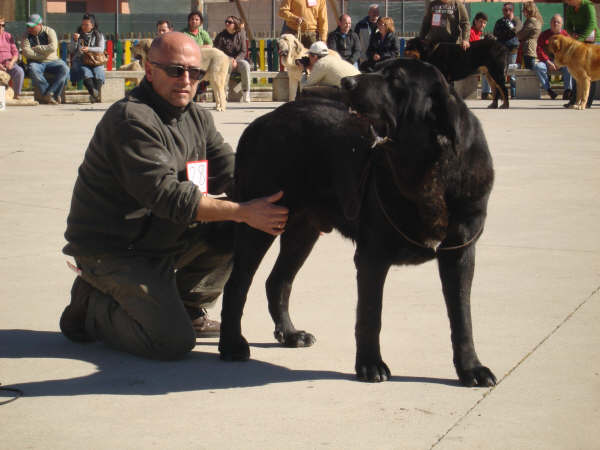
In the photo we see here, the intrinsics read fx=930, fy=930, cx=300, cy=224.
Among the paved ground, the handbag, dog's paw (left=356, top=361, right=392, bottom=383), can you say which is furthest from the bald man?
the handbag

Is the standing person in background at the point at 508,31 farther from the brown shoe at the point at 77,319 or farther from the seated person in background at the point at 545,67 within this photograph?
the brown shoe at the point at 77,319

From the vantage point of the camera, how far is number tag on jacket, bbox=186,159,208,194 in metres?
4.33

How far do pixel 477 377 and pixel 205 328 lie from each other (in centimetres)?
151

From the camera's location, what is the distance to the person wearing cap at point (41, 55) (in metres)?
18.9

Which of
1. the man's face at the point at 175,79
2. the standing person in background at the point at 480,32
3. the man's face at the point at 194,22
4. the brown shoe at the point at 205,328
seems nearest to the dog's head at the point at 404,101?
the man's face at the point at 175,79

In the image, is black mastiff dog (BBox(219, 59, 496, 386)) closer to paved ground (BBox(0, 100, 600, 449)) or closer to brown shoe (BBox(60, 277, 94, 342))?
paved ground (BBox(0, 100, 600, 449))

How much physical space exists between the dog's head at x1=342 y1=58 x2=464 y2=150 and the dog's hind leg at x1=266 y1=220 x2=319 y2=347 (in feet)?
4.04

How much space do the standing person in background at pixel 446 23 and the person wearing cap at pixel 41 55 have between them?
7475mm

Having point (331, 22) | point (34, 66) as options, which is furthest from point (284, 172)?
point (331, 22)

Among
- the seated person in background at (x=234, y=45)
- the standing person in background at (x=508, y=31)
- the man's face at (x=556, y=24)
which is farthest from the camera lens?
the standing person in background at (x=508, y=31)

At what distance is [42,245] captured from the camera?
20.6 ft

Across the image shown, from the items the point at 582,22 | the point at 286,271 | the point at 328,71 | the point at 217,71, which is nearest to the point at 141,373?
the point at 286,271

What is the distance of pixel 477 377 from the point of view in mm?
3711

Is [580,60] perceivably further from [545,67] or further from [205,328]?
[205,328]
